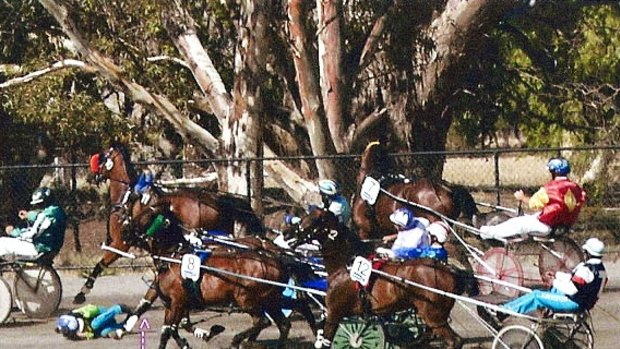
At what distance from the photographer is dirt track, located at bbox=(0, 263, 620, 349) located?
16.3 m

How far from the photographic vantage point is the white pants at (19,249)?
18.8m

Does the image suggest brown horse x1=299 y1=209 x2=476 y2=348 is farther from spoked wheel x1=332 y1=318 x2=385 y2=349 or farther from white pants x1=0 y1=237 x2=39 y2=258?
white pants x1=0 y1=237 x2=39 y2=258

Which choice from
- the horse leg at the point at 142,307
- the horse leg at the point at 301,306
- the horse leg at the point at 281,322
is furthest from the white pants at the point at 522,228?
the horse leg at the point at 142,307

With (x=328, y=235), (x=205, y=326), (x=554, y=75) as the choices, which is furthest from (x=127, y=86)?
(x=554, y=75)

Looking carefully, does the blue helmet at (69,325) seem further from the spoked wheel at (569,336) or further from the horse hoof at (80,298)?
the spoked wheel at (569,336)

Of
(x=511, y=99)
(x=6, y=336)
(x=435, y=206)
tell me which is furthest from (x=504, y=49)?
(x=6, y=336)

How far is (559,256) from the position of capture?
54.9 ft

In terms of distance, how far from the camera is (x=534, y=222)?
16.3 meters

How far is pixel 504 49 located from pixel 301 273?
19734 mm

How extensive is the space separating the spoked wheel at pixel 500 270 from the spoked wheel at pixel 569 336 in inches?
106

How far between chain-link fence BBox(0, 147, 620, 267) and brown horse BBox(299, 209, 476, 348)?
7545 mm

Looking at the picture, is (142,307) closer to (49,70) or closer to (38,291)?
(38,291)

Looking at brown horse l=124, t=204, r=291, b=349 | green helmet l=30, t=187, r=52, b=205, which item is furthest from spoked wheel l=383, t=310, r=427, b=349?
green helmet l=30, t=187, r=52, b=205

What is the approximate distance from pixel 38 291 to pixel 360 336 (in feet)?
20.2
